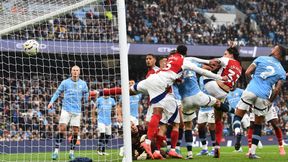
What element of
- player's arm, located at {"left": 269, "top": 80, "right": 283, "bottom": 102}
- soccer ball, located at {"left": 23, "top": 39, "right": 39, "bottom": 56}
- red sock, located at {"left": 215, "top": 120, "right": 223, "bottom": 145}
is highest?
soccer ball, located at {"left": 23, "top": 39, "right": 39, "bottom": 56}

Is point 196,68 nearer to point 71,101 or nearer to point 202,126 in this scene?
point 202,126

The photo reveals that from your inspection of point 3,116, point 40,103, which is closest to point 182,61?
point 3,116

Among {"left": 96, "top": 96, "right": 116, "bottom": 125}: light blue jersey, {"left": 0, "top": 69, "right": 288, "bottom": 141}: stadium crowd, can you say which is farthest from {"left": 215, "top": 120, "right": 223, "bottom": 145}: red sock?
{"left": 96, "top": 96, "right": 116, "bottom": 125}: light blue jersey

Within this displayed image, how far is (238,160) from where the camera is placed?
11898mm

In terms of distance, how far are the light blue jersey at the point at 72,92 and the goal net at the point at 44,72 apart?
0.38 meters

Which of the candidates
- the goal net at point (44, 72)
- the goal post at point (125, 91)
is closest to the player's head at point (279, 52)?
the goal net at point (44, 72)

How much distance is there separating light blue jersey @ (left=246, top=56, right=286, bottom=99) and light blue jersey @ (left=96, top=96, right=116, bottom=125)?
636 centimetres

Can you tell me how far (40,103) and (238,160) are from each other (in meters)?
9.79

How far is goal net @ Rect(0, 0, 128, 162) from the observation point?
12.1m

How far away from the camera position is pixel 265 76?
12.6 metres

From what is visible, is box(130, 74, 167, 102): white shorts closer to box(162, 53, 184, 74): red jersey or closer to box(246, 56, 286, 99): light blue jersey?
box(162, 53, 184, 74): red jersey

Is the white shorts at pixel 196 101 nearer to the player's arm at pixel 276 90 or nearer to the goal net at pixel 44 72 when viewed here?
the player's arm at pixel 276 90

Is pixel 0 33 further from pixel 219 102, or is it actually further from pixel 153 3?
pixel 153 3

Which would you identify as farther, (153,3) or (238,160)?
(153,3)
